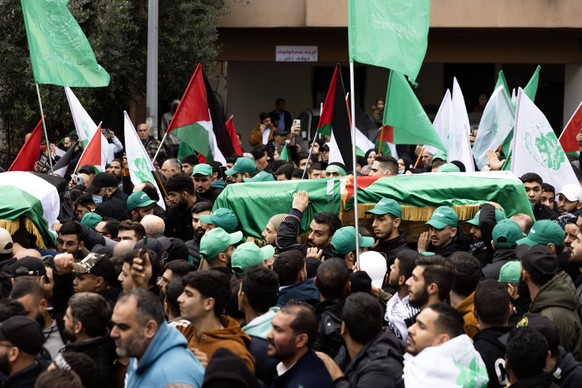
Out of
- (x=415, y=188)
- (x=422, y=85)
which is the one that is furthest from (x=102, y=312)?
(x=422, y=85)

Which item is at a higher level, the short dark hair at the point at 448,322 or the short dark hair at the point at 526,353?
the short dark hair at the point at 448,322

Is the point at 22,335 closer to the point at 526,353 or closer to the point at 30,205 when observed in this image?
the point at 526,353

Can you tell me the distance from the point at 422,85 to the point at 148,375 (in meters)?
24.1

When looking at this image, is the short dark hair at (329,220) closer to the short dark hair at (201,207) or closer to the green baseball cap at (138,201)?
the short dark hair at (201,207)

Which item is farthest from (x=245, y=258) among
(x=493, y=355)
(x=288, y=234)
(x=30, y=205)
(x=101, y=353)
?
(x=30, y=205)

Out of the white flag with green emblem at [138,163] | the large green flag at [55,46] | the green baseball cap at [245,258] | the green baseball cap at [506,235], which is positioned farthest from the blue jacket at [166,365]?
the large green flag at [55,46]

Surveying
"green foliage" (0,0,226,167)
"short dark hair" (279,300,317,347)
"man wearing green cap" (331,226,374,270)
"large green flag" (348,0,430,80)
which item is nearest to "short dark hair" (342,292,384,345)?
"short dark hair" (279,300,317,347)

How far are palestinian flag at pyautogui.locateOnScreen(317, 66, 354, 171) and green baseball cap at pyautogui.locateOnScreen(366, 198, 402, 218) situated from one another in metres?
2.90

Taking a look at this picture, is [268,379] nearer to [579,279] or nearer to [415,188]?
[579,279]

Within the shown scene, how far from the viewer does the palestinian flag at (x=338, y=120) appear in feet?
40.5

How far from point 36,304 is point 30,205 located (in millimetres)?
2885

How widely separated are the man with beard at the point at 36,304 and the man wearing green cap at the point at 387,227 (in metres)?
3.19

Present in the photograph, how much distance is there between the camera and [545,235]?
27.4 feet

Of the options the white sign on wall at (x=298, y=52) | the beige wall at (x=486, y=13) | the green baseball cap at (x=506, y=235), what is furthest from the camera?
the white sign on wall at (x=298, y=52)
